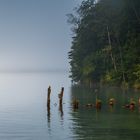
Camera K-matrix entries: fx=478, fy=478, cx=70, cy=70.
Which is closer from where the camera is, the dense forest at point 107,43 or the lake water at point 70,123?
the lake water at point 70,123

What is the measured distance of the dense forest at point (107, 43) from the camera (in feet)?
363

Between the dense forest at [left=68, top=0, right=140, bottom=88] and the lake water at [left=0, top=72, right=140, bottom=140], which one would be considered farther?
the dense forest at [left=68, top=0, right=140, bottom=88]

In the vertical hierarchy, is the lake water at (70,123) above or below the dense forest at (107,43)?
below

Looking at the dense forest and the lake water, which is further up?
the dense forest

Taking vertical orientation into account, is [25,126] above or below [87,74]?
below

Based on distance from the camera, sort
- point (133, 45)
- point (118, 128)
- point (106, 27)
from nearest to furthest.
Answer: point (118, 128), point (133, 45), point (106, 27)

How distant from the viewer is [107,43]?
421ft

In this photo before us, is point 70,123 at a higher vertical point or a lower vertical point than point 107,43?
lower

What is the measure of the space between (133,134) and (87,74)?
83.5m

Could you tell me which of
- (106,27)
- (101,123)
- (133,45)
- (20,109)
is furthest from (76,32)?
(101,123)

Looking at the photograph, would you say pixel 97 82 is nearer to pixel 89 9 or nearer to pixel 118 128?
pixel 89 9

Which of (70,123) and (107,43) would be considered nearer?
(70,123)

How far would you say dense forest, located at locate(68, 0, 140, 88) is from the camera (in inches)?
4359

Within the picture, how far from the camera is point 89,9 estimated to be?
132 m
